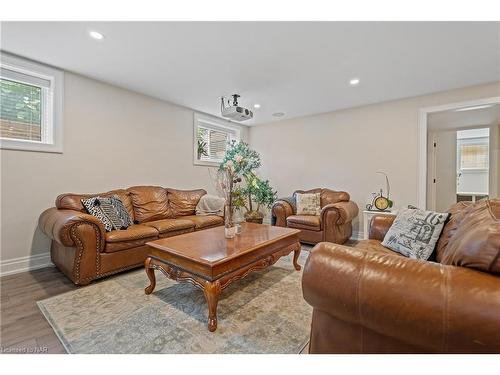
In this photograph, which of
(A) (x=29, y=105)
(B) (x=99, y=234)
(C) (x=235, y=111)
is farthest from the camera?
(C) (x=235, y=111)

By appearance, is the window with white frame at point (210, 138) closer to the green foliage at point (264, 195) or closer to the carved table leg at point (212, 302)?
the green foliage at point (264, 195)

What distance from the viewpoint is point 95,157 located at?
329 centimetres

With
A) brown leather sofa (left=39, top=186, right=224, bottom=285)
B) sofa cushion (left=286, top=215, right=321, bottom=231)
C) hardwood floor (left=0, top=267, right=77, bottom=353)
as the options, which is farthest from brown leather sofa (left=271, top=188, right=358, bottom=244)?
hardwood floor (left=0, top=267, right=77, bottom=353)

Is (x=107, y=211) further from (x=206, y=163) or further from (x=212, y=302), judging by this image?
(x=206, y=163)

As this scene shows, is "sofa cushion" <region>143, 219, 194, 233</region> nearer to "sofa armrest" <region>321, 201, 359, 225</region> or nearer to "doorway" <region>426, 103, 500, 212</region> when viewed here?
"sofa armrest" <region>321, 201, 359, 225</region>

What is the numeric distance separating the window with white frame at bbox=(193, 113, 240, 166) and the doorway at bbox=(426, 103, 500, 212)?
3724mm

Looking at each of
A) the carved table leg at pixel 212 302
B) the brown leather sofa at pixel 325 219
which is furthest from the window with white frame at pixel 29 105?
the brown leather sofa at pixel 325 219

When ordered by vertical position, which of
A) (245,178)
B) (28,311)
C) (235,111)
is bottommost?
(28,311)

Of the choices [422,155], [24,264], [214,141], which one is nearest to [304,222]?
[422,155]

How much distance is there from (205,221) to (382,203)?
2.71 m

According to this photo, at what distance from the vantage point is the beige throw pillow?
4.14 m

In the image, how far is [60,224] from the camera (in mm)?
2234
